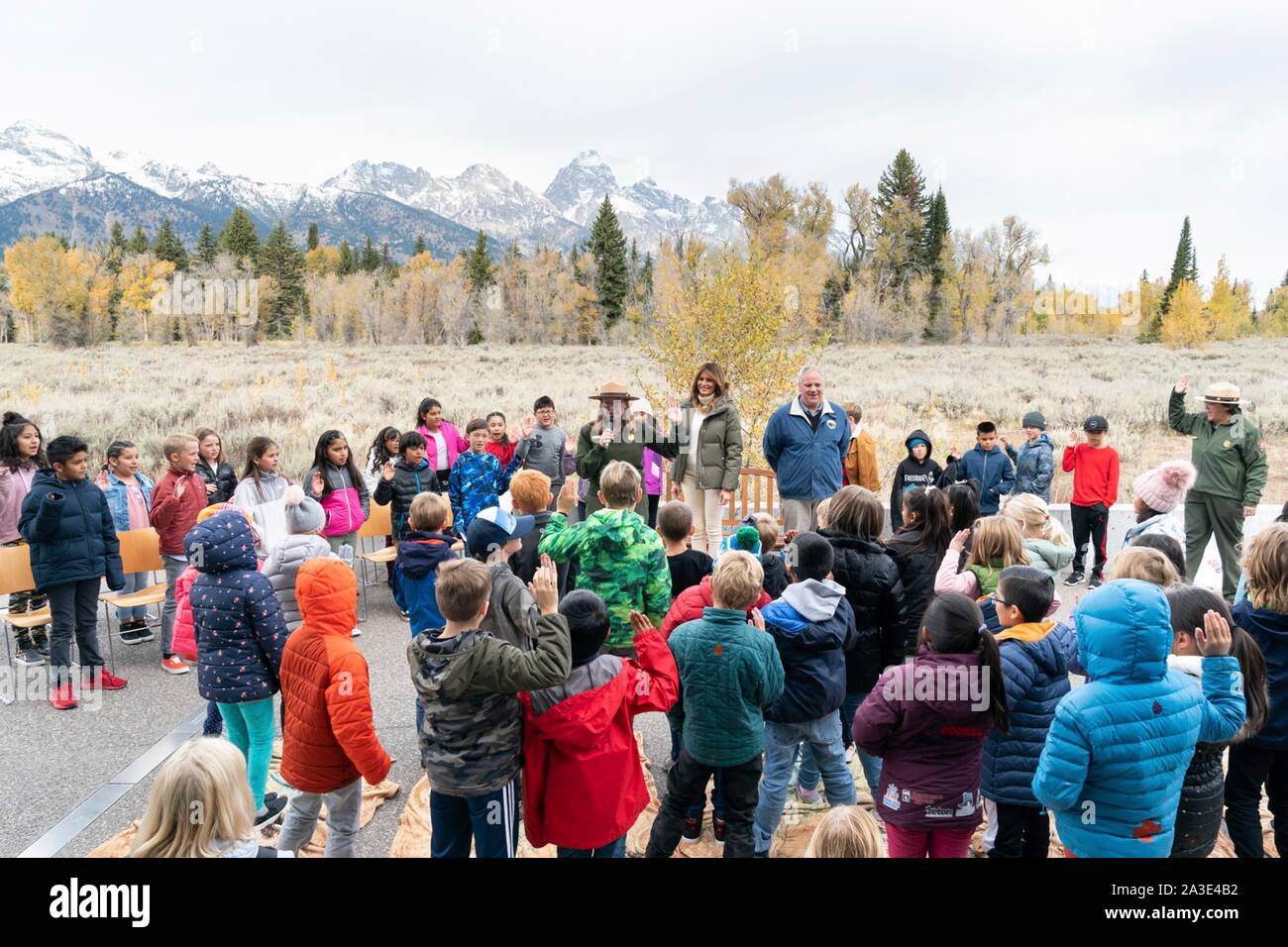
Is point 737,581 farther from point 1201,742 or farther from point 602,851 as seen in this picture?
point 1201,742

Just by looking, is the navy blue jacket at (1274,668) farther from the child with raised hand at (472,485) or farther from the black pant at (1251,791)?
the child with raised hand at (472,485)

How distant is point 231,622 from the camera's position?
12.6 feet

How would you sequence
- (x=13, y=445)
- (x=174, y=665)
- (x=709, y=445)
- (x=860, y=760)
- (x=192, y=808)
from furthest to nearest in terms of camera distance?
(x=709, y=445) < (x=13, y=445) < (x=174, y=665) < (x=860, y=760) < (x=192, y=808)

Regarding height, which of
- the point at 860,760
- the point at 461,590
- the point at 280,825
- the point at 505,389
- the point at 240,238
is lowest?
Result: the point at 280,825

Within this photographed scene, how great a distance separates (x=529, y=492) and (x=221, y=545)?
1.65m

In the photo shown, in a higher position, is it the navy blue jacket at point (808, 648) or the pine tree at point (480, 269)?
the pine tree at point (480, 269)

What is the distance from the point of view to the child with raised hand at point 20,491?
244 inches

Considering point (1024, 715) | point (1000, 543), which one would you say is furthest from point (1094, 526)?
point (1024, 715)

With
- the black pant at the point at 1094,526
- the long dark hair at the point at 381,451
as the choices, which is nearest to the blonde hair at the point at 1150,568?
the black pant at the point at 1094,526

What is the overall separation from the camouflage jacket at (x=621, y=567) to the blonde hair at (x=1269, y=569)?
2593 mm

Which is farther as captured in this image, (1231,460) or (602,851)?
(1231,460)

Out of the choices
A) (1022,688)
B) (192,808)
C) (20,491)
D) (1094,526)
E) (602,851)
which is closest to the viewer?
(192,808)

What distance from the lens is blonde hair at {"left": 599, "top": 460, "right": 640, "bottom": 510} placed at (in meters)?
4.13

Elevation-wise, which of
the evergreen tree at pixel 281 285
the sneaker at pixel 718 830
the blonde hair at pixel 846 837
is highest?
the evergreen tree at pixel 281 285
